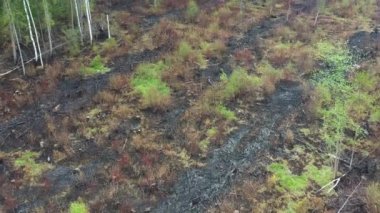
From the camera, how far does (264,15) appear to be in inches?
1385

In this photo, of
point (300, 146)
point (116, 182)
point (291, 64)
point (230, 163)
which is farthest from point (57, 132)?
point (291, 64)

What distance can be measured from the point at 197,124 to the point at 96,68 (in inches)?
343

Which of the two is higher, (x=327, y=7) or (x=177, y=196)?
(x=327, y=7)

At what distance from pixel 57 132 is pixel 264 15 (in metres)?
21.7

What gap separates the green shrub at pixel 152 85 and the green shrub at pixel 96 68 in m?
2.17

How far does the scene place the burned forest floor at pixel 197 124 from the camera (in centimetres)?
1598

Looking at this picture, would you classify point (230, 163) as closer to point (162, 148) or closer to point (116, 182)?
point (162, 148)

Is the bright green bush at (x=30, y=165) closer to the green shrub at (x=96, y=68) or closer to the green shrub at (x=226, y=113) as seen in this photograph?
the green shrub at (x=96, y=68)

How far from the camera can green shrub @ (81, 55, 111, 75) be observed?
25122 mm

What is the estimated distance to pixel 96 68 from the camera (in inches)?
1010

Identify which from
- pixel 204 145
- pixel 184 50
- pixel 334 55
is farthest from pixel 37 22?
pixel 334 55

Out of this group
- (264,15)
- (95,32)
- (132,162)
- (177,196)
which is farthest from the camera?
(264,15)

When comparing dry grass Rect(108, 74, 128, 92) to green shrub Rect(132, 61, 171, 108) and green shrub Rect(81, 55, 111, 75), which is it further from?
green shrub Rect(81, 55, 111, 75)

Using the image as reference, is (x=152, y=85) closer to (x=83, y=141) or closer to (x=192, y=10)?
(x=83, y=141)
